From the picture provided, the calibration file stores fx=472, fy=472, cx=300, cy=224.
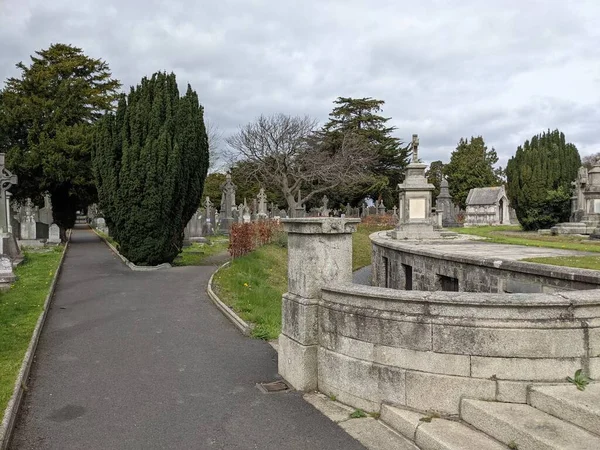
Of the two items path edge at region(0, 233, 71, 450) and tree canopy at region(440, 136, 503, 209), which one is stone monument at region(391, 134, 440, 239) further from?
tree canopy at region(440, 136, 503, 209)

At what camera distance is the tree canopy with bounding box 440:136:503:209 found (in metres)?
58.5

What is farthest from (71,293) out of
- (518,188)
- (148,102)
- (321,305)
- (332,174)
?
(332,174)

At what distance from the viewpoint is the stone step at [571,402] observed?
3.31m

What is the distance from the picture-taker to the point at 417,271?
12.0 metres

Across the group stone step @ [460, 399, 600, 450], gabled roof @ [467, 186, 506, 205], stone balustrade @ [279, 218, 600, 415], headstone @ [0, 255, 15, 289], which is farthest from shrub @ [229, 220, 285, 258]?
gabled roof @ [467, 186, 506, 205]

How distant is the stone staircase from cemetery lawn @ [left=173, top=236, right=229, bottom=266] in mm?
13217

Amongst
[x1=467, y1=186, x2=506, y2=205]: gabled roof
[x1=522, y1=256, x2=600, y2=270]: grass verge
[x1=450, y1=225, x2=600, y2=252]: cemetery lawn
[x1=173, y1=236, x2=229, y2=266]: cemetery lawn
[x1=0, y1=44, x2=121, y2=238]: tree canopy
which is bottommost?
[x1=173, y1=236, x2=229, y2=266]: cemetery lawn

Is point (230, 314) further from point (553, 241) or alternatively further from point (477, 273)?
point (553, 241)

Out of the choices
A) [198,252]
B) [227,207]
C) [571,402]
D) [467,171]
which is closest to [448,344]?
[571,402]

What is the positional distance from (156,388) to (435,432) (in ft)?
10.1

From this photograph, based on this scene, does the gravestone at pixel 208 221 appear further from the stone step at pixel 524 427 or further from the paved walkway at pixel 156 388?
the stone step at pixel 524 427

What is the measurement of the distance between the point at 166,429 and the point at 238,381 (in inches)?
52.7

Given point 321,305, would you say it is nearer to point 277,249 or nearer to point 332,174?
point 277,249

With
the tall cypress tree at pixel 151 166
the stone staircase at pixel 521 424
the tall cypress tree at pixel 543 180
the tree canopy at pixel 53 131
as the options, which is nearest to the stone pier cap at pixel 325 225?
the stone staircase at pixel 521 424
